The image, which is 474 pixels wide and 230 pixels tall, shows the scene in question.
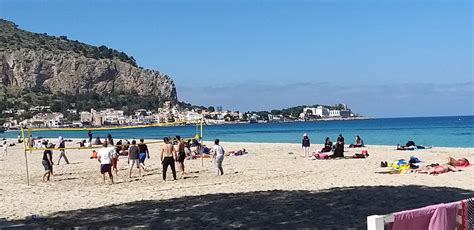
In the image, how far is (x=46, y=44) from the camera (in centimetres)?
16188

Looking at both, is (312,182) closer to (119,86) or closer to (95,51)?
(119,86)

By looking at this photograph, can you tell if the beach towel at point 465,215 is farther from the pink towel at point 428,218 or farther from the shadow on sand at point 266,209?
the shadow on sand at point 266,209

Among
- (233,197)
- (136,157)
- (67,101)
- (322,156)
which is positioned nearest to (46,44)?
(67,101)

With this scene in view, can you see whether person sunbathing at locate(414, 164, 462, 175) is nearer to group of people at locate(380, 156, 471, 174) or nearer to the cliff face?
group of people at locate(380, 156, 471, 174)

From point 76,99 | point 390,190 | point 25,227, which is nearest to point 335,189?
point 390,190

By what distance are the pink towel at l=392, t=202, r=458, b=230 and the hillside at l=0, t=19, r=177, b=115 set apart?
13177cm

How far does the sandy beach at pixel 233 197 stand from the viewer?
851cm

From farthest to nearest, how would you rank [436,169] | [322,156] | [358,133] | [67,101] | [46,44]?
1. [46,44]
2. [67,101]
3. [358,133]
4. [322,156]
5. [436,169]

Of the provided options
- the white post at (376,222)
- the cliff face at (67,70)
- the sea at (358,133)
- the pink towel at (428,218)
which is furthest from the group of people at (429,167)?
the cliff face at (67,70)

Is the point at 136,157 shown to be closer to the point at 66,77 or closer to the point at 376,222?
the point at 376,222

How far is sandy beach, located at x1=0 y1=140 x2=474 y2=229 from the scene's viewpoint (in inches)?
335

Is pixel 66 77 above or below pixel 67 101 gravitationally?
above

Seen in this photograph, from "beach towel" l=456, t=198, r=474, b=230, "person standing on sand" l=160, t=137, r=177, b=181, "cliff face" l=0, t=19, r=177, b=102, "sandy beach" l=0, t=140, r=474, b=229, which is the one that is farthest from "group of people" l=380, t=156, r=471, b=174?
"cliff face" l=0, t=19, r=177, b=102

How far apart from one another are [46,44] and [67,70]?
54.5ft
